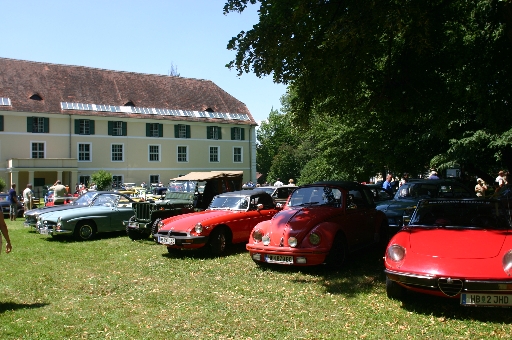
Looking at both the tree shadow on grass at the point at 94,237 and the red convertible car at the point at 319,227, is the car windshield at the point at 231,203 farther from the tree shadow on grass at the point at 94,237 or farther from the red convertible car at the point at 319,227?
the tree shadow on grass at the point at 94,237

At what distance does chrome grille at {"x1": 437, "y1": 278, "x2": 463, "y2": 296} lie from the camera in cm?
557

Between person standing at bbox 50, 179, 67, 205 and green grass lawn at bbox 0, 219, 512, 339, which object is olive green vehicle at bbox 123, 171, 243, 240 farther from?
person standing at bbox 50, 179, 67, 205

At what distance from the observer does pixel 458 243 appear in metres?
6.22

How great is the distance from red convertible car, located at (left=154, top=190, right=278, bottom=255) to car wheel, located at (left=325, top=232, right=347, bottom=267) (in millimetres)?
2965

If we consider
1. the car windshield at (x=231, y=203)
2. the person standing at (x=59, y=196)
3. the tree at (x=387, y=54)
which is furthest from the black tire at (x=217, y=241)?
the person standing at (x=59, y=196)

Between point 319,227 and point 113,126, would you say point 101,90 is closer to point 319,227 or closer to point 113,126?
point 113,126

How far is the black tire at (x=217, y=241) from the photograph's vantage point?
417 inches

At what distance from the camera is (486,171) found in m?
25.4

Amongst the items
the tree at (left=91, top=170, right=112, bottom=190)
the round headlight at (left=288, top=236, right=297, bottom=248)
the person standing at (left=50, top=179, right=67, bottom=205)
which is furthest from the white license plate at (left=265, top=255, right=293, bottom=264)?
the tree at (left=91, top=170, right=112, bottom=190)

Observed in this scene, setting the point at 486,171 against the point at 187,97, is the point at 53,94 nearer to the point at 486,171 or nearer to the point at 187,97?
the point at 187,97

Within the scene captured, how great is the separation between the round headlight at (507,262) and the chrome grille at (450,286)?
578 millimetres

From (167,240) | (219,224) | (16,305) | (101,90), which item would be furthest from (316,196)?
(101,90)

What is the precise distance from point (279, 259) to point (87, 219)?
25.7 ft

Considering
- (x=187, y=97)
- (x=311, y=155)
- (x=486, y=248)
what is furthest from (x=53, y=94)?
(x=486, y=248)
